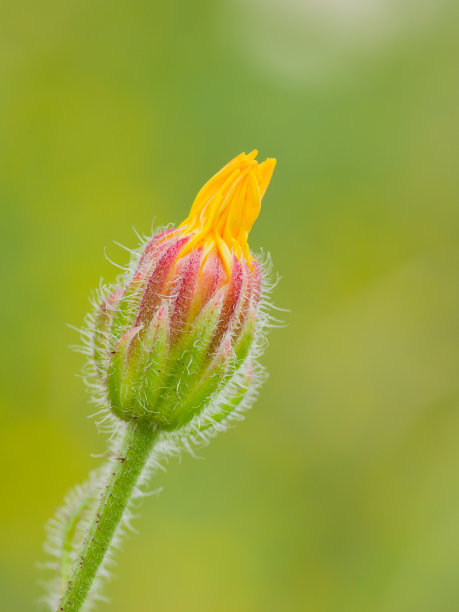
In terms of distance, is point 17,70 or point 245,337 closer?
point 245,337

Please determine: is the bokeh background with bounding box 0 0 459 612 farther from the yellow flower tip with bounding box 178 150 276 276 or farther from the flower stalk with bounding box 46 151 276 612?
the yellow flower tip with bounding box 178 150 276 276

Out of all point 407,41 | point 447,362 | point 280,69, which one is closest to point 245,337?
point 447,362

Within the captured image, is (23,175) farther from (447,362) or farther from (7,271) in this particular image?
(447,362)

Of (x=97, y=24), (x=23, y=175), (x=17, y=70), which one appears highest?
(x=97, y=24)

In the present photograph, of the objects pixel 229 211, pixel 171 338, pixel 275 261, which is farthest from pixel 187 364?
pixel 275 261

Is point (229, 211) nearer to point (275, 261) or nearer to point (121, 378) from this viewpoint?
point (121, 378)

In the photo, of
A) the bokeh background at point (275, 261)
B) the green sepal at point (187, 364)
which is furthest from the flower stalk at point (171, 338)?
the bokeh background at point (275, 261)
